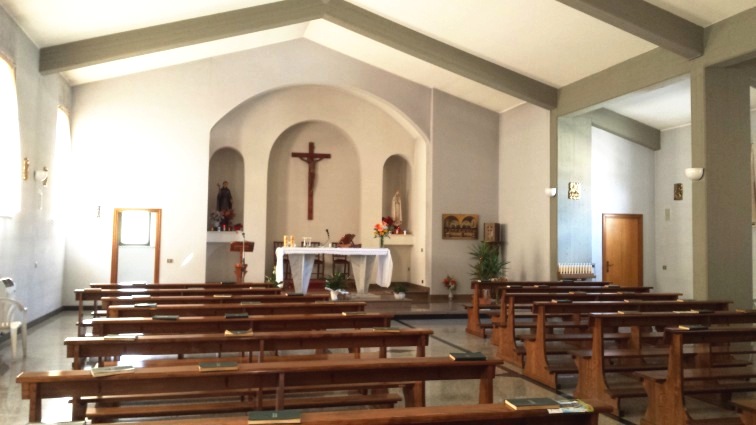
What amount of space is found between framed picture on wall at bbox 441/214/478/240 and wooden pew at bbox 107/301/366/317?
7.10 m

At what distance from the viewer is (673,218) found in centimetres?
1176

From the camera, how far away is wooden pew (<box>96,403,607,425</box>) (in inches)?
86.9

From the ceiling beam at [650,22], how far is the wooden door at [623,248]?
4767 millimetres

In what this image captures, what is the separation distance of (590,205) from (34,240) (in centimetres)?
856

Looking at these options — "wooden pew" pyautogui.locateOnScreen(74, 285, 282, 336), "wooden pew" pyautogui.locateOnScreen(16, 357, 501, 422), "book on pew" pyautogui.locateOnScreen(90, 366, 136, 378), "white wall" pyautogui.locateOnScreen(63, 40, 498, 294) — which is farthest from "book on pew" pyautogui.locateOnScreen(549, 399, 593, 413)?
"white wall" pyautogui.locateOnScreen(63, 40, 498, 294)

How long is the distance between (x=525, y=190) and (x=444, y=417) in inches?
391

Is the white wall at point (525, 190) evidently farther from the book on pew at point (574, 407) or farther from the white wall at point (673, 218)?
the book on pew at point (574, 407)

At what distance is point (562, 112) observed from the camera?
10.5m

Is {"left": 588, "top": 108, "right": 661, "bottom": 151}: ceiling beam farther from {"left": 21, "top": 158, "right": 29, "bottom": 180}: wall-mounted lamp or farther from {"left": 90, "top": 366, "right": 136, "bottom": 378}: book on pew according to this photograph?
{"left": 90, "top": 366, "right": 136, "bottom": 378}: book on pew

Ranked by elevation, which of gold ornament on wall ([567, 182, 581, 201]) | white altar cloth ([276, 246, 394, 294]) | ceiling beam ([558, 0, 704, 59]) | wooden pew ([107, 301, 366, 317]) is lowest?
wooden pew ([107, 301, 366, 317])

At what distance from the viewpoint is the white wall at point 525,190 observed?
1110 centimetres

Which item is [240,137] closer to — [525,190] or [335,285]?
[335,285]

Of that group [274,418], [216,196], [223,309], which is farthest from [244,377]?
[216,196]

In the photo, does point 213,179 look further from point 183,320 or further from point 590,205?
point 183,320
